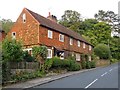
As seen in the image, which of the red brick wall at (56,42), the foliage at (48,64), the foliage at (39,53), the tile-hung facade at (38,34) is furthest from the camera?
the red brick wall at (56,42)

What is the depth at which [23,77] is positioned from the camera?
23812 millimetres

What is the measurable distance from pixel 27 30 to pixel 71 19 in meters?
57.1

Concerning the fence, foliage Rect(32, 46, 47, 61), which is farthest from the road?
foliage Rect(32, 46, 47, 61)

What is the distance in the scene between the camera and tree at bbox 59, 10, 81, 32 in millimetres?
94488

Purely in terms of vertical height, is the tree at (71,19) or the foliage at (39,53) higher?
the tree at (71,19)

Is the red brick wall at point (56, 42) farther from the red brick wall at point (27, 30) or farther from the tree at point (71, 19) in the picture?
the tree at point (71, 19)

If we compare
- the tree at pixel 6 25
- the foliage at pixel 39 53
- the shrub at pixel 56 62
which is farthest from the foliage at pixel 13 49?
the tree at pixel 6 25


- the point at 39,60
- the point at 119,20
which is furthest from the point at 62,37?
the point at 119,20

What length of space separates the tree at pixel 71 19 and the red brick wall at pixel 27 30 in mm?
50885

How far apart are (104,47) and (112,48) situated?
1803cm

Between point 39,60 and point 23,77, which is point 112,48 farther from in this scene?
point 23,77

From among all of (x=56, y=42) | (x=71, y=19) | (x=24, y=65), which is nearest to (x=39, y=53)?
(x=24, y=65)

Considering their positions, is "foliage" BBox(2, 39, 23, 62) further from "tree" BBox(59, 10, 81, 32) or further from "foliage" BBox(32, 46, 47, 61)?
"tree" BBox(59, 10, 81, 32)

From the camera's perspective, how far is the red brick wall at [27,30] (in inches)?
1561
